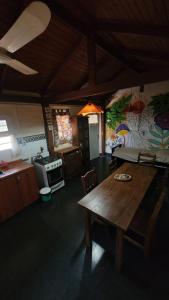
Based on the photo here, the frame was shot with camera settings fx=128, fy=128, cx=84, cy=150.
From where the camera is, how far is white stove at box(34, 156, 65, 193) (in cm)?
307

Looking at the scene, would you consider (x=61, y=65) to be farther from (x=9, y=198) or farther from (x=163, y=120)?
(x=163, y=120)

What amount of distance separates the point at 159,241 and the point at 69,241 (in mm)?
1346

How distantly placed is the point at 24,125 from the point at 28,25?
2.45m

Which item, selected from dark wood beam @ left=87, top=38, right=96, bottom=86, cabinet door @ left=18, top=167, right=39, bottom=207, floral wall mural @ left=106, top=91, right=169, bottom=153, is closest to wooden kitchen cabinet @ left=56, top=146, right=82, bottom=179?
cabinet door @ left=18, top=167, right=39, bottom=207

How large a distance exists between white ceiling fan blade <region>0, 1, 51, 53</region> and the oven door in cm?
245

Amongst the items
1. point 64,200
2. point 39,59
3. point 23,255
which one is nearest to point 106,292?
point 23,255

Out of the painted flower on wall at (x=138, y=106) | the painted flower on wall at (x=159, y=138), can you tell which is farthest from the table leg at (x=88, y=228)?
the painted flower on wall at (x=138, y=106)

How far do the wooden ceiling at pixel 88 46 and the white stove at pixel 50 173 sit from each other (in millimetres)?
1600

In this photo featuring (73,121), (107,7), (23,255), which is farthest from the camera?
(73,121)

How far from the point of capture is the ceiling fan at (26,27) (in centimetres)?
90

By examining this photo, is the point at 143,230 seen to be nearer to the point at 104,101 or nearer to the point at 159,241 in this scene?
the point at 159,241

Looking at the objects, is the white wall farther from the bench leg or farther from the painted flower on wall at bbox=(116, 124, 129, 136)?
the painted flower on wall at bbox=(116, 124, 129, 136)

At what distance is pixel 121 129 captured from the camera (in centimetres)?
507

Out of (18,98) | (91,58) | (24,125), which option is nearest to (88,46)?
(91,58)
